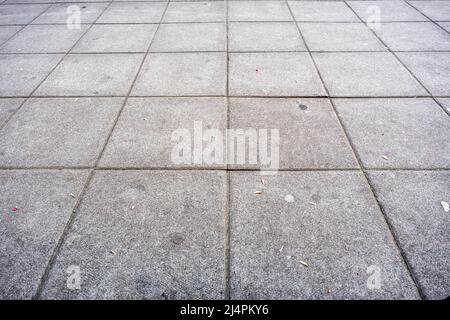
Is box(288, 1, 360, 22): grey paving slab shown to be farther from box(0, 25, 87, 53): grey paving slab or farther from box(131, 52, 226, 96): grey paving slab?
box(0, 25, 87, 53): grey paving slab

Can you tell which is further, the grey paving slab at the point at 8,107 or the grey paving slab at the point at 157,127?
the grey paving slab at the point at 8,107

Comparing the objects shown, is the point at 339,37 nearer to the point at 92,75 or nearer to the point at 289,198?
the point at 289,198

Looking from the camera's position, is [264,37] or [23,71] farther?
[264,37]

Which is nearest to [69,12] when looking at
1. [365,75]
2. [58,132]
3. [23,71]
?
[23,71]

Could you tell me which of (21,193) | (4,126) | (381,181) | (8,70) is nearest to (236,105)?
(381,181)

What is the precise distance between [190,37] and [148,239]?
188 inches

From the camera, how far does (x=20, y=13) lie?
7.71 m

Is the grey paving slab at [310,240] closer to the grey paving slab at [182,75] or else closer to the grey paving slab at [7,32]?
the grey paving slab at [182,75]

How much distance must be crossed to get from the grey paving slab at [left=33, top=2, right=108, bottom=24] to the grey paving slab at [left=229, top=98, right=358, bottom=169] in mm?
5005

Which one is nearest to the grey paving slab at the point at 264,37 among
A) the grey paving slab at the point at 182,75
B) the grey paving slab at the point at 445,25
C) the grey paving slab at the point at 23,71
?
the grey paving slab at the point at 182,75

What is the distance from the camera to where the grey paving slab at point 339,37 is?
5.96 meters

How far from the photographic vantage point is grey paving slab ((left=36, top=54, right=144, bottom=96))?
4891 millimetres

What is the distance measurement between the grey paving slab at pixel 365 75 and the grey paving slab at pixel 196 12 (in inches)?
111
